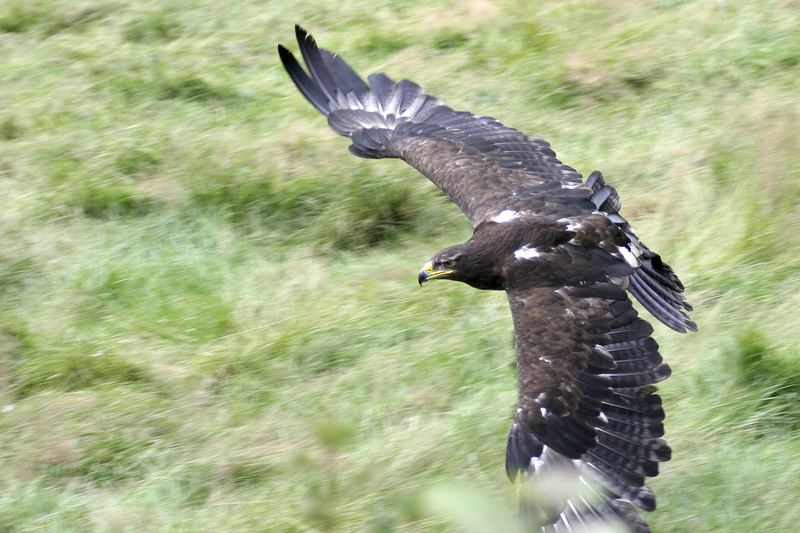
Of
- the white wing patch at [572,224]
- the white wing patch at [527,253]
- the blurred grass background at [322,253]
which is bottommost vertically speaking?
the blurred grass background at [322,253]

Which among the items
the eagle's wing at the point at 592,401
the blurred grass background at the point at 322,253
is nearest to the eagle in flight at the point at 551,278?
the eagle's wing at the point at 592,401

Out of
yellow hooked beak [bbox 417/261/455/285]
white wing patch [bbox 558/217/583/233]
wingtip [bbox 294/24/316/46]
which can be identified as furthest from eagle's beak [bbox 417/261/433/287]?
wingtip [bbox 294/24/316/46]

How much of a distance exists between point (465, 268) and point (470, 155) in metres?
1.19

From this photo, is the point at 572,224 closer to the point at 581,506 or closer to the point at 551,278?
the point at 551,278

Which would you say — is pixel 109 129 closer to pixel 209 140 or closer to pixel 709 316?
pixel 209 140

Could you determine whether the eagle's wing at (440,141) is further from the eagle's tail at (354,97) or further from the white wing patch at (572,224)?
the white wing patch at (572,224)

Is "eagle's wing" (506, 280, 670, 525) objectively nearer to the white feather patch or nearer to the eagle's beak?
the white feather patch

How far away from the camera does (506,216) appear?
6137 mm

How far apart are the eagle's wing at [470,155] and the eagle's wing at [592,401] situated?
0.70 metres

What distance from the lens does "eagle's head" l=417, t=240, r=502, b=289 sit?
Result: 19.2 ft

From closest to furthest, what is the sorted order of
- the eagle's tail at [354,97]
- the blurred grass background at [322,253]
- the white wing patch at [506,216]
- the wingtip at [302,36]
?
1. the blurred grass background at [322,253]
2. the white wing patch at [506,216]
3. the wingtip at [302,36]
4. the eagle's tail at [354,97]

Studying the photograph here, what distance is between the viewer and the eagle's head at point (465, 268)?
5.86 m

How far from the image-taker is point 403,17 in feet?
30.9

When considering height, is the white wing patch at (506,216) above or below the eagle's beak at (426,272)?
above
